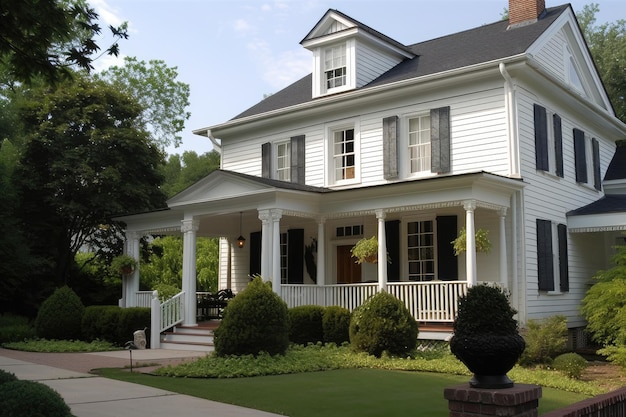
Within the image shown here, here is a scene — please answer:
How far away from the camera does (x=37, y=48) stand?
8.80 m

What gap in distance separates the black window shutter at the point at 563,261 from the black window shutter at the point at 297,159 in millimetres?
7321

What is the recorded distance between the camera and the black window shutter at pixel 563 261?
1786 centimetres

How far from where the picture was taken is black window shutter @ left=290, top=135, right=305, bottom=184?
19922 mm

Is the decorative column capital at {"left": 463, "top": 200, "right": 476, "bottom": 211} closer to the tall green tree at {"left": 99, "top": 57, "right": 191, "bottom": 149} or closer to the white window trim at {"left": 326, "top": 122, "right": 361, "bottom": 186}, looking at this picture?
the white window trim at {"left": 326, "top": 122, "right": 361, "bottom": 186}

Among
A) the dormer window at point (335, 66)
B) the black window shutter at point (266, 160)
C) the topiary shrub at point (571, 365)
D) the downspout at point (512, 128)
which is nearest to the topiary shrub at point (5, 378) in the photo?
the topiary shrub at point (571, 365)

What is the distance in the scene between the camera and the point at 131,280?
21.1 m

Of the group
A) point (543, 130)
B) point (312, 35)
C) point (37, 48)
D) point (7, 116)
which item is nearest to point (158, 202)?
point (7, 116)

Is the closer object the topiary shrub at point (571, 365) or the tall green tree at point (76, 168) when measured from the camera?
the topiary shrub at point (571, 365)

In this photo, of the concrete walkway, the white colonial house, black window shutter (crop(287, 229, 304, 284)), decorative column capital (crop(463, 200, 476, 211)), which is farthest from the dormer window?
the concrete walkway

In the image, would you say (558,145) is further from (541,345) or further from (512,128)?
(541,345)

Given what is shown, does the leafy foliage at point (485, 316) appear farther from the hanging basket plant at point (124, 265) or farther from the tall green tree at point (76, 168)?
the tall green tree at point (76, 168)

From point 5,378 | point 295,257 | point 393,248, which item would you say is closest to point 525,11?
point 393,248

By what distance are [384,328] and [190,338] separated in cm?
633

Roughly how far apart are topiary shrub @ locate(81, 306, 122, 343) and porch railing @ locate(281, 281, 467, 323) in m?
4.87
